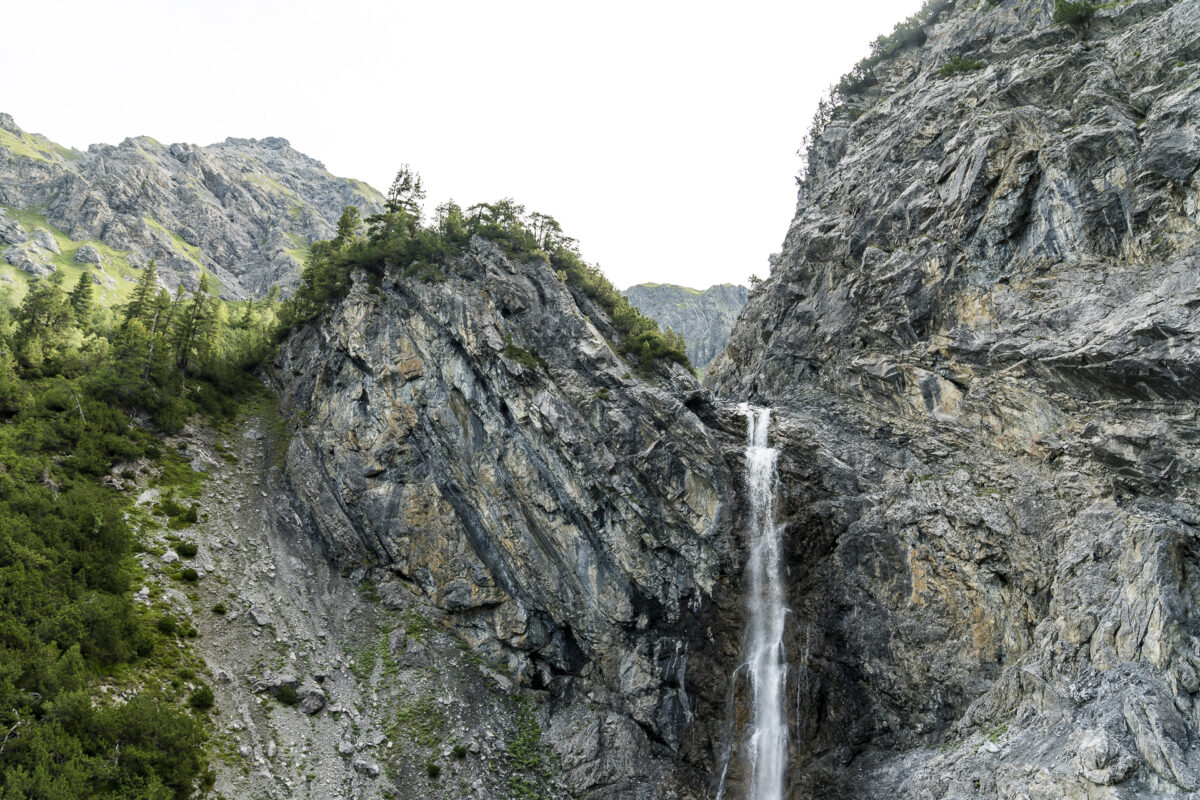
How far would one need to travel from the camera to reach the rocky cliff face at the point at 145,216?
119 metres

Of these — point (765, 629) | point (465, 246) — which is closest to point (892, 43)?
point (465, 246)

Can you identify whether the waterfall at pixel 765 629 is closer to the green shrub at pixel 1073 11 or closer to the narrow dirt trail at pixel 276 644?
the narrow dirt trail at pixel 276 644

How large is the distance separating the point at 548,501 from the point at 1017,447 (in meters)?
27.1

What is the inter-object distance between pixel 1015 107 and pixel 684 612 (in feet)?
125

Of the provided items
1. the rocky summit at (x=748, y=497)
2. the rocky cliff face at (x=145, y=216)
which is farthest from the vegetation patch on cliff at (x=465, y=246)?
the rocky cliff face at (x=145, y=216)

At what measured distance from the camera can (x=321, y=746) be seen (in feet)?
95.5

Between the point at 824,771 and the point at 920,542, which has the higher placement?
the point at 920,542

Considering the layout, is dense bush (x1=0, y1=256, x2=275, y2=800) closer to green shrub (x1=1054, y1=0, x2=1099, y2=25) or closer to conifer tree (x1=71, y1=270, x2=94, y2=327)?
conifer tree (x1=71, y1=270, x2=94, y2=327)

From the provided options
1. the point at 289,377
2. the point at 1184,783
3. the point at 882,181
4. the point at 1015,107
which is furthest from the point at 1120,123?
the point at 289,377

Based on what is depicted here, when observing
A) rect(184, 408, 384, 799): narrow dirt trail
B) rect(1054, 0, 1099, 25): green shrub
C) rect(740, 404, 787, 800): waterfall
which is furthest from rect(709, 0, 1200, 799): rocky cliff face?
rect(184, 408, 384, 799): narrow dirt trail

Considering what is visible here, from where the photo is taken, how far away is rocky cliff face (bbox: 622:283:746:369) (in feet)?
597

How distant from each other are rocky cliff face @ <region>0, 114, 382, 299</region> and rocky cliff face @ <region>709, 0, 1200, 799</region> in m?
132

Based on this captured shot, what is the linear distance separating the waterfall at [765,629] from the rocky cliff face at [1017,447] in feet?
3.36

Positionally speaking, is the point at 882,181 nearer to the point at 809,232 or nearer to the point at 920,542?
the point at 809,232
